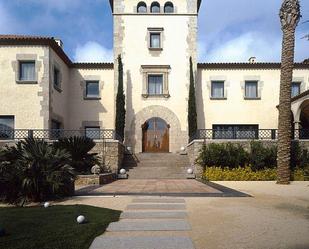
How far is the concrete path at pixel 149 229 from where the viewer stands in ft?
16.6

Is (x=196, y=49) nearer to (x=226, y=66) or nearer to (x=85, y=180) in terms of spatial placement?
(x=226, y=66)

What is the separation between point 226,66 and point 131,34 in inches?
276

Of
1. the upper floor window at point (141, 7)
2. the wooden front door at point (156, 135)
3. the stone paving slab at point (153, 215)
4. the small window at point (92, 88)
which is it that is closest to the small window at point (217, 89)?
the wooden front door at point (156, 135)

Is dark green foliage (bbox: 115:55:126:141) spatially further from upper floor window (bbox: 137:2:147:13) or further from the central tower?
upper floor window (bbox: 137:2:147:13)

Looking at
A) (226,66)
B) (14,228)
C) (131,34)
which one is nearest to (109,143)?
(131,34)

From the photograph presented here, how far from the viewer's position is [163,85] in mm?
26422

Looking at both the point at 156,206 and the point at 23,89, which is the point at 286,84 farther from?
the point at 23,89

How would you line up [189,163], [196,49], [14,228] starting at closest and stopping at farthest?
[14,228]
[189,163]
[196,49]

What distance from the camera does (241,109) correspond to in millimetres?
27078

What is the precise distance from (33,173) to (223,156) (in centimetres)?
1098

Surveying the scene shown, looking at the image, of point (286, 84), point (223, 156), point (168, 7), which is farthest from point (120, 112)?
point (286, 84)

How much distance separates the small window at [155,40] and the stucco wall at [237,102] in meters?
3.50


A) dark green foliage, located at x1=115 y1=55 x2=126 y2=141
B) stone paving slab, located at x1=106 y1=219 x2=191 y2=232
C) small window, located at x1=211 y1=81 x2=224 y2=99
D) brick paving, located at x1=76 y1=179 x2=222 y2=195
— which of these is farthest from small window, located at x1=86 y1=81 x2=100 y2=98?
stone paving slab, located at x1=106 y1=219 x2=191 y2=232

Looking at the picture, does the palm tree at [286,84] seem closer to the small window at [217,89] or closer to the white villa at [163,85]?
the white villa at [163,85]
